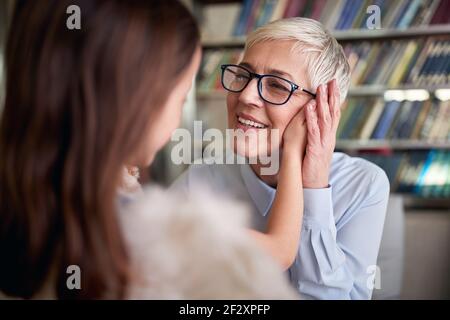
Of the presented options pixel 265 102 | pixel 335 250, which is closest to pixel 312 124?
pixel 265 102

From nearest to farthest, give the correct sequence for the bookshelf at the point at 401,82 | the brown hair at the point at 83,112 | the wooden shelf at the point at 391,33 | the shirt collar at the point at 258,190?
the brown hair at the point at 83,112 < the shirt collar at the point at 258,190 < the wooden shelf at the point at 391,33 < the bookshelf at the point at 401,82

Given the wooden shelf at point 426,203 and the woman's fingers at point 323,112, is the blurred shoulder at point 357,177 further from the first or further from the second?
the wooden shelf at point 426,203

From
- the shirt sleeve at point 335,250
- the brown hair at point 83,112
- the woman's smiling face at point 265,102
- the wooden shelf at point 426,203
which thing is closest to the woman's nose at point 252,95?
the woman's smiling face at point 265,102

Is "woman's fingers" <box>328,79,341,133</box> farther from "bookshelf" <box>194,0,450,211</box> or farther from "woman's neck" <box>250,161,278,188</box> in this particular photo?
"bookshelf" <box>194,0,450,211</box>

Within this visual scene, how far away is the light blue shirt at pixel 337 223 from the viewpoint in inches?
34.6

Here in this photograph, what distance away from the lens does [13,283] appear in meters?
0.72

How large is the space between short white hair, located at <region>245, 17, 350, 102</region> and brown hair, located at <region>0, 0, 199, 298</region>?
1.22 ft

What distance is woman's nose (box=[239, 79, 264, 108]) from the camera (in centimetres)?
100

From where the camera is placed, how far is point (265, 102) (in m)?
0.99

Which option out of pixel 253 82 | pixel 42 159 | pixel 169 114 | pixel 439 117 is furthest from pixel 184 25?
pixel 439 117

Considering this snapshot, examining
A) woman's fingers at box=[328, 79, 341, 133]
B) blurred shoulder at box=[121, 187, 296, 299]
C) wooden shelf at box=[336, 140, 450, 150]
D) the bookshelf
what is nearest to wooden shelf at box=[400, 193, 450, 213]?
the bookshelf
